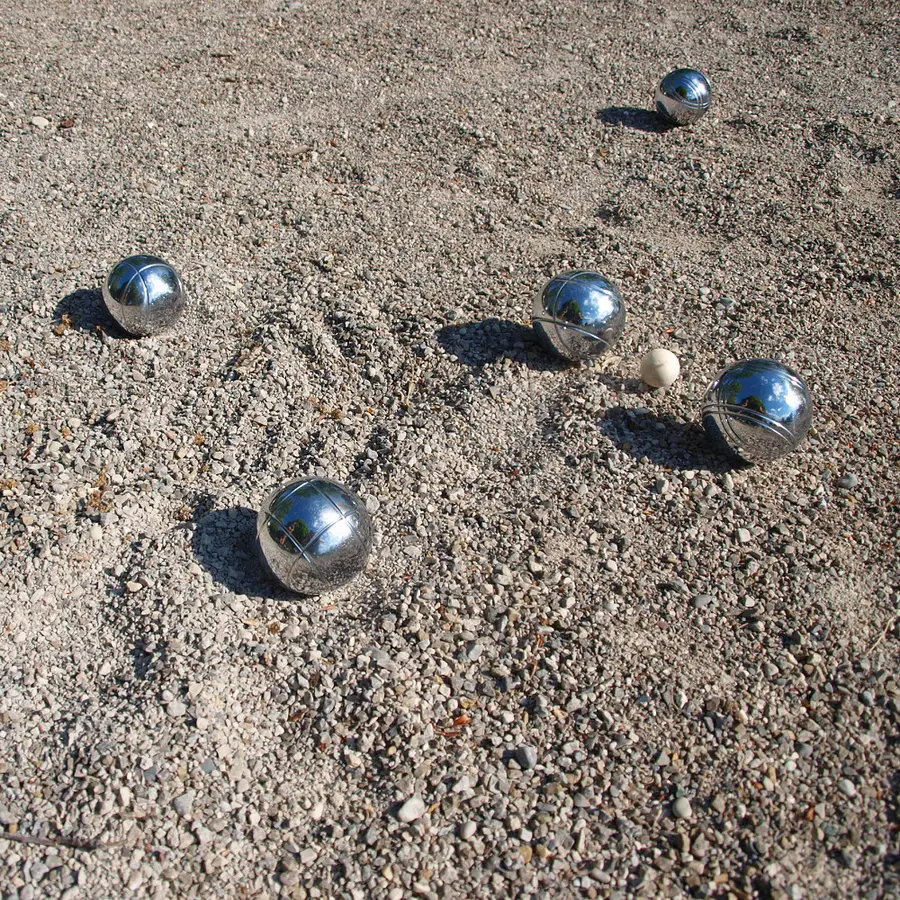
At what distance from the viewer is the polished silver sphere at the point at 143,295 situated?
212 inches

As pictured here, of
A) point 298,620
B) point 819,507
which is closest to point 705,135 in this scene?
point 819,507

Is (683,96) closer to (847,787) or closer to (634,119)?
(634,119)

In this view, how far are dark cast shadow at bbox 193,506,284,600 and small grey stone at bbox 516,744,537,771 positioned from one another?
136cm

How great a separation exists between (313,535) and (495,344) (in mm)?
2089

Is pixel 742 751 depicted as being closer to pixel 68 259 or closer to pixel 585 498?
pixel 585 498

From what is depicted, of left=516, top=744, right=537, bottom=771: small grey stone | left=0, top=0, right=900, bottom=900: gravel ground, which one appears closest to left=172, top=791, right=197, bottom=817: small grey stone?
left=0, top=0, right=900, bottom=900: gravel ground

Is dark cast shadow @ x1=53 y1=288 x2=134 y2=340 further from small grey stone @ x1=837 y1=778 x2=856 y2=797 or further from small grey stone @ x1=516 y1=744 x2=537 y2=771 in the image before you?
small grey stone @ x1=837 y1=778 x2=856 y2=797

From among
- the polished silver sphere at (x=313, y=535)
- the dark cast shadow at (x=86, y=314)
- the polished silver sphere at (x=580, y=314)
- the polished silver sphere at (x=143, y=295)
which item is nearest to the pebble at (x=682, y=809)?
the polished silver sphere at (x=313, y=535)

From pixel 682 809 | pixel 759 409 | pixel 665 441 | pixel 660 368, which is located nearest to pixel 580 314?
pixel 660 368

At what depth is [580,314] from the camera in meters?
5.18

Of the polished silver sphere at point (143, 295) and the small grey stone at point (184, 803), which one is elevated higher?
the polished silver sphere at point (143, 295)

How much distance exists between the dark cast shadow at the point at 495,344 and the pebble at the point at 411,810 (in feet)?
8.96

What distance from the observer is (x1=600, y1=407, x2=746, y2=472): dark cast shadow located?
4.91 m

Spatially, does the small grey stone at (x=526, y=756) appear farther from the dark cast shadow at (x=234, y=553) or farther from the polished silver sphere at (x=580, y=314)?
the polished silver sphere at (x=580, y=314)
